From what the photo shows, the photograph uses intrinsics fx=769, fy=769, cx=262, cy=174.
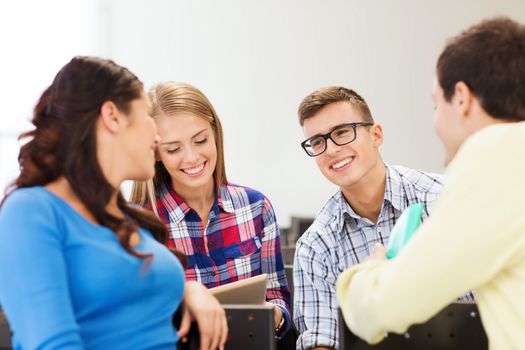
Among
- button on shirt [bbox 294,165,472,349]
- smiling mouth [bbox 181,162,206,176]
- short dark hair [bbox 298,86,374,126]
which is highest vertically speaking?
short dark hair [bbox 298,86,374,126]

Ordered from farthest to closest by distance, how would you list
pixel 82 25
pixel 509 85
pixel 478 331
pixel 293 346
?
pixel 82 25
pixel 293 346
pixel 478 331
pixel 509 85

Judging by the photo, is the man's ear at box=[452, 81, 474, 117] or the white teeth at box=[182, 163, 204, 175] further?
the white teeth at box=[182, 163, 204, 175]

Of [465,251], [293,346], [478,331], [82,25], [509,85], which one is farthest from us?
[82,25]

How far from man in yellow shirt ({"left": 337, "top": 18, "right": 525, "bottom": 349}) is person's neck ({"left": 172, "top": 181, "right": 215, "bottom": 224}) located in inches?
38.6

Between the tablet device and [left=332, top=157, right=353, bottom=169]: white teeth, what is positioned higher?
[left=332, top=157, right=353, bottom=169]: white teeth

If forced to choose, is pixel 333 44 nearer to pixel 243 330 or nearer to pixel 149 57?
pixel 149 57

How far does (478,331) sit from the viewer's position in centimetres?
158

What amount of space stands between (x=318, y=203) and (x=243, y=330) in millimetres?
4094

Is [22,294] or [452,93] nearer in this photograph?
[22,294]

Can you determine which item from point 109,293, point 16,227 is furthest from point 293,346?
point 16,227

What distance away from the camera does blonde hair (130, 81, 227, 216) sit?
90.4 inches

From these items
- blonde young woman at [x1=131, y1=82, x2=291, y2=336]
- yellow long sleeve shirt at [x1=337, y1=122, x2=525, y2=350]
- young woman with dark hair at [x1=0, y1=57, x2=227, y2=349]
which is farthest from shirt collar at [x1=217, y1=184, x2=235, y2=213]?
yellow long sleeve shirt at [x1=337, y1=122, x2=525, y2=350]

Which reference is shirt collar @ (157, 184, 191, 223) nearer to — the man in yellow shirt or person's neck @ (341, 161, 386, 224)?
person's neck @ (341, 161, 386, 224)

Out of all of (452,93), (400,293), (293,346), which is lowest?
(293,346)
